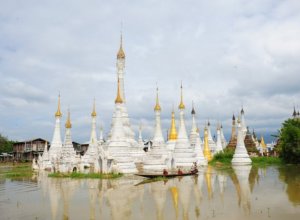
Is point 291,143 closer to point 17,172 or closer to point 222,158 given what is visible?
point 222,158

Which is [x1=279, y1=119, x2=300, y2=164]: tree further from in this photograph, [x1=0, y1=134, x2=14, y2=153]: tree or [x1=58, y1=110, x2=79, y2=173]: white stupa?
[x1=0, y1=134, x2=14, y2=153]: tree

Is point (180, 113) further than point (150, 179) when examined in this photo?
Yes

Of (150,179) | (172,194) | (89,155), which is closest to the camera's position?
(172,194)

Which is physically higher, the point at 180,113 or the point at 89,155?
the point at 180,113

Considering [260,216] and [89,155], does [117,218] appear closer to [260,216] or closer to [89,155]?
[260,216]

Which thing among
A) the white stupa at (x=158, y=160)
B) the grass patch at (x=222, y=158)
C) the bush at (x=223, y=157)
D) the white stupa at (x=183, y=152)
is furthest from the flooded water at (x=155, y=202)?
the bush at (x=223, y=157)

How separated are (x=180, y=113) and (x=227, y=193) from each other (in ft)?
77.7

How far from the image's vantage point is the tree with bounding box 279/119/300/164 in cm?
4184

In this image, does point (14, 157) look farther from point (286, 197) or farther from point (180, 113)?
point (286, 197)

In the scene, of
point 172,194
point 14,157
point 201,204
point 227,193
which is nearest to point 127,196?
point 172,194

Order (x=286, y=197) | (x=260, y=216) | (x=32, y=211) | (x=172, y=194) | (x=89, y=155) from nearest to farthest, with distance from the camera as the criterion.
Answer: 1. (x=260, y=216)
2. (x=32, y=211)
3. (x=286, y=197)
4. (x=172, y=194)
5. (x=89, y=155)

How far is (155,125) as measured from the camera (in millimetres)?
44844

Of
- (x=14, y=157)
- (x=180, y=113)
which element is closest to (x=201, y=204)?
(x=180, y=113)

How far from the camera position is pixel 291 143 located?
139 feet
